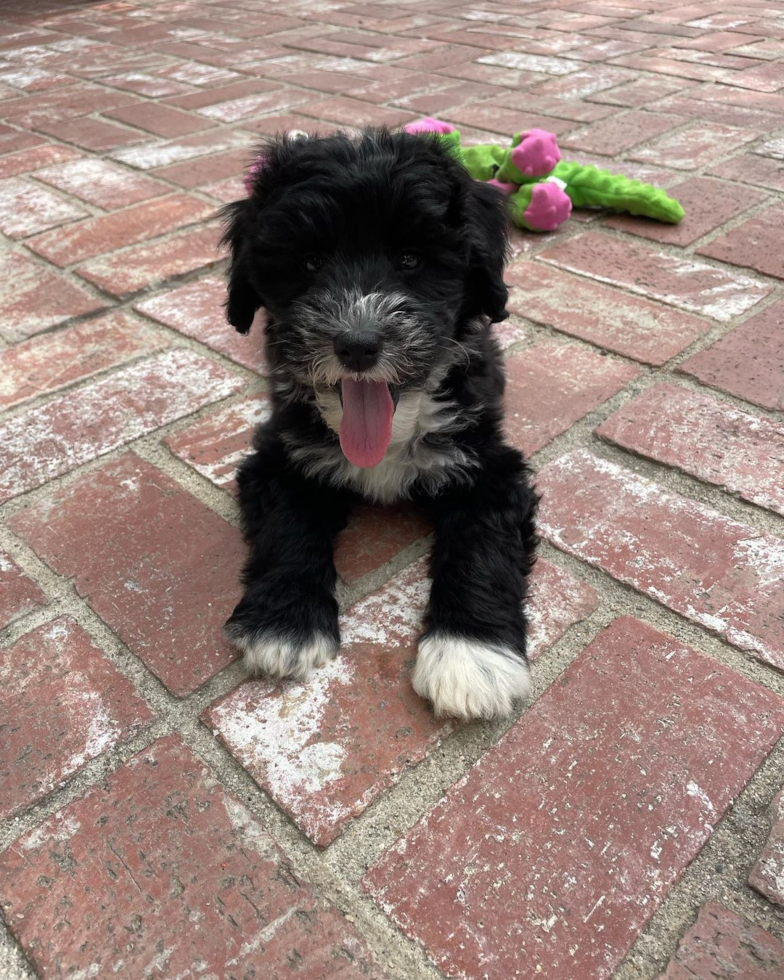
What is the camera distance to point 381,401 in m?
2.03

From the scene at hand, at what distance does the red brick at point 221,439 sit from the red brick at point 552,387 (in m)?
0.84

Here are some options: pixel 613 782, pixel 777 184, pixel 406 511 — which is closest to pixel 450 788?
pixel 613 782

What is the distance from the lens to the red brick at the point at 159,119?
477cm

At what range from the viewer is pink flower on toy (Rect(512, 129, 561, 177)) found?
3.45 m

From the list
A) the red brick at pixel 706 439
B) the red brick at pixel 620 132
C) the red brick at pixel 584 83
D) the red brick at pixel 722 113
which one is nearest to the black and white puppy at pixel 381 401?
the red brick at pixel 706 439

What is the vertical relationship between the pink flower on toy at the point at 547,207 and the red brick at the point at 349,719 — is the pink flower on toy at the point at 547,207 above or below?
above

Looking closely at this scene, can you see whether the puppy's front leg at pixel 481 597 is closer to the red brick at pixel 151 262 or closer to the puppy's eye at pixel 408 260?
the puppy's eye at pixel 408 260

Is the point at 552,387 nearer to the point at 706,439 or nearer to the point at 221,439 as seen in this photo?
the point at 706,439

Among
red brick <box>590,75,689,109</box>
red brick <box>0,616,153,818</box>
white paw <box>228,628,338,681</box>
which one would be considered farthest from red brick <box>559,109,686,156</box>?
red brick <box>0,616,153,818</box>

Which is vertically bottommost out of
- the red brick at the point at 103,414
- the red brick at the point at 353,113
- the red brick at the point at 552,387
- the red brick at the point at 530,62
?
the red brick at the point at 103,414

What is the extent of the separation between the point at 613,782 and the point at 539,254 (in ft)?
8.22

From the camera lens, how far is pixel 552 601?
192 cm

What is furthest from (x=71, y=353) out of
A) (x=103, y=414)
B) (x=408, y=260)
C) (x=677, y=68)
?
(x=677, y=68)

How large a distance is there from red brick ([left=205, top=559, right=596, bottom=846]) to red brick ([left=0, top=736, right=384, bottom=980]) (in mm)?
106
